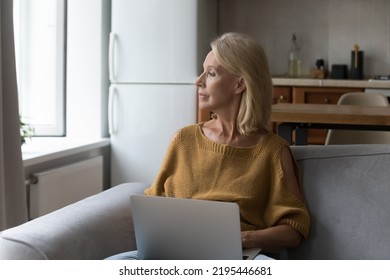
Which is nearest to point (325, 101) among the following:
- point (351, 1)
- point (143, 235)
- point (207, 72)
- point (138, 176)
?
point (351, 1)

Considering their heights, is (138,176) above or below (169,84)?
below

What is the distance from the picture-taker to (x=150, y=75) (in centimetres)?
463

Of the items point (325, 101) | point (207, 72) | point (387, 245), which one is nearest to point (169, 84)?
point (325, 101)

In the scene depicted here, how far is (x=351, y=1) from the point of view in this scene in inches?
208

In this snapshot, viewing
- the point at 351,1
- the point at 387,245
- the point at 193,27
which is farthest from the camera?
the point at 351,1

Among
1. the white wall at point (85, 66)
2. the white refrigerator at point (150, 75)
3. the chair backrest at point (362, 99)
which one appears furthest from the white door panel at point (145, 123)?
the chair backrest at point (362, 99)

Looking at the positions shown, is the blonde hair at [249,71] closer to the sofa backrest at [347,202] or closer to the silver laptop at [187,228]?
the sofa backrest at [347,202]

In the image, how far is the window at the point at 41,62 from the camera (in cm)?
425

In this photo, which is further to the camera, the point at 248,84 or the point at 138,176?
the point at 138,176

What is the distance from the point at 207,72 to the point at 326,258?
0.59 meters

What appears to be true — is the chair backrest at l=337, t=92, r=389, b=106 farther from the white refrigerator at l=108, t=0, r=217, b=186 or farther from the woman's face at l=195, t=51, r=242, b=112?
the woman's face at l=195, t=51, r=242, b=112

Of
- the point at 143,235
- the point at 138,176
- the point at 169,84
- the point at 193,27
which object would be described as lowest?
the point at 138,176
